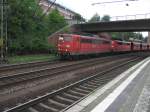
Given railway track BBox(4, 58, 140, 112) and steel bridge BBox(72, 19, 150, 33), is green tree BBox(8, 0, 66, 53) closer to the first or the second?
steel bridge BBox(72, 19, 150, 33)

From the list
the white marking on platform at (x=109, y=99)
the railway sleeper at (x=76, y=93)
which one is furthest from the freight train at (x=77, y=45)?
the railway sleeper at (x=76, y=93)

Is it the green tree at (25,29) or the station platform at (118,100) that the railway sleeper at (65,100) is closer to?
the station platform at (118,100)

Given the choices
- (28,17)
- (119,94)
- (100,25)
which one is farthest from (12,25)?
(119,94)

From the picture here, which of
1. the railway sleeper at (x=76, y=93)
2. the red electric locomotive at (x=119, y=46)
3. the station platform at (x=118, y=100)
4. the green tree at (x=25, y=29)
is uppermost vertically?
the green tree at (x=25, y=29)

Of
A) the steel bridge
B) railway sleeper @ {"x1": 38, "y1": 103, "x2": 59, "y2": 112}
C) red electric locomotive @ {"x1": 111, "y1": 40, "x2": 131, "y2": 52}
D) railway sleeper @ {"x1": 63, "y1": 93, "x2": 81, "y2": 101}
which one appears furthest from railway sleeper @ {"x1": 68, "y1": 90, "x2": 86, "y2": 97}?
the steel bridge

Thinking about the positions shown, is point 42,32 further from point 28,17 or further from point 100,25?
point 100,25

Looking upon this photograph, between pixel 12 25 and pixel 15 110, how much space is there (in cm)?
3065

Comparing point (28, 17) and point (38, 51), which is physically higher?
point (28, 17)

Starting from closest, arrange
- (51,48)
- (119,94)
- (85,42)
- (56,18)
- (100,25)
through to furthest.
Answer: (119,94), (85,42), (51,48), (100,25), (56,18)

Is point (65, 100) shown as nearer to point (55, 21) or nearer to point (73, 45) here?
point (73, 45)

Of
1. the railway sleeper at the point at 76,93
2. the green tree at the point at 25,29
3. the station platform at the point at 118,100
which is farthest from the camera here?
the green tree at the point at 25,29

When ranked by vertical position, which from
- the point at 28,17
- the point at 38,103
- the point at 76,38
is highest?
the point at 28,17

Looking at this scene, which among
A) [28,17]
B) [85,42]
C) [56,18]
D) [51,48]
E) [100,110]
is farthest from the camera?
[56,18]

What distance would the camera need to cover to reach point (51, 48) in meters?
45.6
